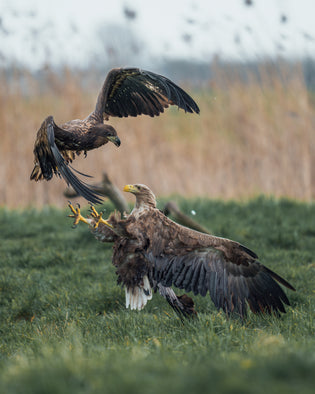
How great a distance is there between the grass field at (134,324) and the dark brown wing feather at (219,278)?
0.18 meters

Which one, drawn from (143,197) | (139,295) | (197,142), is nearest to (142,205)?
(143,197)

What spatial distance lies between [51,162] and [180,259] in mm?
1280

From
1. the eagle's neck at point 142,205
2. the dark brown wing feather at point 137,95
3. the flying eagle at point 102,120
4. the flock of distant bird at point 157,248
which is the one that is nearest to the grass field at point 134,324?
the flock of distant bird at point 157,248

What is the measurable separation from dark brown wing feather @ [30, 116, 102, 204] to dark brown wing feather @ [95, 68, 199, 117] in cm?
59

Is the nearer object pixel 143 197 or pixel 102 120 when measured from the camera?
pixel 143 197

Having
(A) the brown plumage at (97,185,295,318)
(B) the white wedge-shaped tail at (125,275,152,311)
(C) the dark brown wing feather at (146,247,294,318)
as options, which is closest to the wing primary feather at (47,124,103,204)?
(A) the brown plumage at (97,185,295,318)

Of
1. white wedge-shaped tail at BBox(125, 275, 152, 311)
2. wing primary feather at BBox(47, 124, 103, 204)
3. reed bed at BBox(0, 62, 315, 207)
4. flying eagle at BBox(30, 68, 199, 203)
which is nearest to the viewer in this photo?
wing primary feather at BBox(47, 124, 103, 204)

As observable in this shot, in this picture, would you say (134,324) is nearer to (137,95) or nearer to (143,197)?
(143,197)

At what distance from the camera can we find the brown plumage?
13.4ft

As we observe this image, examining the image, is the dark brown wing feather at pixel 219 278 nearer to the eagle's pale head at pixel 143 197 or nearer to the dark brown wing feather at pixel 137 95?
the eagle's pale head at pixel 143 197

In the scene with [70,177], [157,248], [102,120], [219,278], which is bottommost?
[219,278]

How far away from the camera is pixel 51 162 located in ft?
13.2

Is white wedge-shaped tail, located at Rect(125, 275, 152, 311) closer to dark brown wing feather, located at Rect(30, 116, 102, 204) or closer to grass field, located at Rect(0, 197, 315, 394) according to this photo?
grass field, located at Rect(0, 197, 315, 394)

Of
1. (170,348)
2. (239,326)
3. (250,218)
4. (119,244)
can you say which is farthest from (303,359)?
(250,218)
